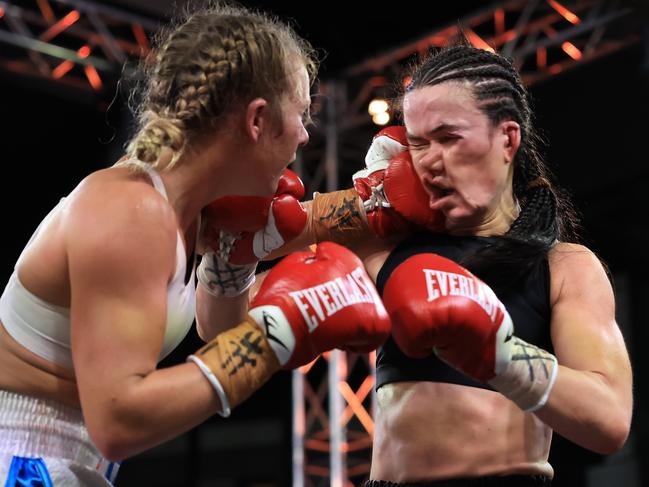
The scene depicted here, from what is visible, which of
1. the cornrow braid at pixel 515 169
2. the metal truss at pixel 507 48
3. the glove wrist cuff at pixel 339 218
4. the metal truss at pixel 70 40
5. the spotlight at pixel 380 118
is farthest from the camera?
the spotlight at pixel 380 118

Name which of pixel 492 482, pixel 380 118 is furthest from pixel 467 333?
pixel 380 118

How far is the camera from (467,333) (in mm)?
1463

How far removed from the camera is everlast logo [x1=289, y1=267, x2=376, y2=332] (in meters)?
1.44

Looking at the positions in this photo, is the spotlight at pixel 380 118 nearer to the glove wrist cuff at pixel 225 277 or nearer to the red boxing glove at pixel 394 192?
the red boxing glove at pixel 394 192

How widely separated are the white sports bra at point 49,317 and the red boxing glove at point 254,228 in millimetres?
386

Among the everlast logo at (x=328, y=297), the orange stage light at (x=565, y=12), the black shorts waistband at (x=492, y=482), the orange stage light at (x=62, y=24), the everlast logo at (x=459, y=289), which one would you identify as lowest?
the orange stage light at (x=565, y=12)

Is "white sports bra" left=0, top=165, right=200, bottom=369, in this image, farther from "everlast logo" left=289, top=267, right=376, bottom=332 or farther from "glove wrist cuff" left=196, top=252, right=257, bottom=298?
"glove wrist cuff" left=196, top=252, right=257, bottom=298

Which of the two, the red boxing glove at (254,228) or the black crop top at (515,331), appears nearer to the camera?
the black crop top at (515,331)

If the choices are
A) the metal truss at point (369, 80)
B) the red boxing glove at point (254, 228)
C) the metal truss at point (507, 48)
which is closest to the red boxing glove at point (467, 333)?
the red boxing glove at point (254, 228)

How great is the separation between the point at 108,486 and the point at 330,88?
381 centimetres

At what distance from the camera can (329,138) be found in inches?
201

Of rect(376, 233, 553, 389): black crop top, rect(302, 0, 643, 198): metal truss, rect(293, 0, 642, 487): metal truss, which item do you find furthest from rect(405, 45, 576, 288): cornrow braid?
rect(293, 0, 642, 487): metal truss

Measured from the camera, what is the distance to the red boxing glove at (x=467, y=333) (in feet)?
4.81

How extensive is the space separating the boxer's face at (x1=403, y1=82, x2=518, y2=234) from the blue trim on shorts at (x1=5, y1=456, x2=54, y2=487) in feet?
2.91
